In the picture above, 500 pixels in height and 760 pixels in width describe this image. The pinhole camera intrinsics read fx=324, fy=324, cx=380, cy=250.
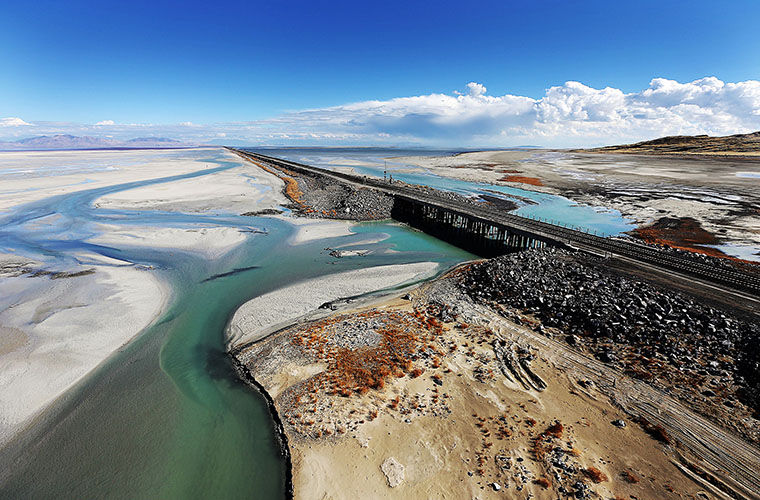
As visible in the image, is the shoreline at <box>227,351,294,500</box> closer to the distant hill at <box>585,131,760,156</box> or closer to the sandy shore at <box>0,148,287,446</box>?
the sandy shore at <box>0,148,287,446</box>

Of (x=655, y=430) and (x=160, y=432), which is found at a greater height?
(x=655, y=430)

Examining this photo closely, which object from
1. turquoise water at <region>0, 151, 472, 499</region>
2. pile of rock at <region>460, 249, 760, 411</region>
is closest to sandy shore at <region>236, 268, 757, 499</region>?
turquoise water at <region>0, 151, 472, 499</region>

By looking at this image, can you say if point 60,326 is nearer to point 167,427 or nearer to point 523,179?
point 167,427

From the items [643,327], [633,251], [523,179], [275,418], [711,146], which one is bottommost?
[275,418]

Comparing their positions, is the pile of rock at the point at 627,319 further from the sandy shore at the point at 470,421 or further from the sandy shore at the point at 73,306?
the sandy shore at the point at 73,306

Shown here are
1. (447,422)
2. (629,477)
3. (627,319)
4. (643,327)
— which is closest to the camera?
(629,477)

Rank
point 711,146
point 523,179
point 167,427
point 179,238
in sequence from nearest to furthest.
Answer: point 167,427, point 179,238, point 523,179, point 711,146

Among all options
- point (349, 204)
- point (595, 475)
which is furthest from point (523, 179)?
point (595, 475)
